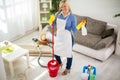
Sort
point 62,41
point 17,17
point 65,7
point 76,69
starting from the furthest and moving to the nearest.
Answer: point 17,17 < point 76,69 < point 62,41 < point 65,7

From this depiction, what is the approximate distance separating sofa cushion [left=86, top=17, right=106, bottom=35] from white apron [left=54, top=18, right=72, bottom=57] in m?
1.13

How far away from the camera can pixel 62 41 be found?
3109mm

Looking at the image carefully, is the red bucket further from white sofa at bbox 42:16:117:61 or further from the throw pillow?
the throw pillow

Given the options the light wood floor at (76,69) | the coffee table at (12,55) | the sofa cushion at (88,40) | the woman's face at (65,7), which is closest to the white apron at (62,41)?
the woman's face at (65,7)

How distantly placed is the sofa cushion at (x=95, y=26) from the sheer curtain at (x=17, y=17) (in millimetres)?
1341

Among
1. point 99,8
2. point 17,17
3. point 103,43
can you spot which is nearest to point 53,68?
point 103,43

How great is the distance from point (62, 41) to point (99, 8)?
1.57m

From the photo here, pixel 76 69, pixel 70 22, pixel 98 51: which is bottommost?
pixel 76 69

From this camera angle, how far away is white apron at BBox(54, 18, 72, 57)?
3.03 meters

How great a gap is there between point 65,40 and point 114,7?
1573 mm

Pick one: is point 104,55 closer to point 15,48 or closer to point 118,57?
point 118,57

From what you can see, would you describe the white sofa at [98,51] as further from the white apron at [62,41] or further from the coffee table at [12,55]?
the coffee table at [12,55]

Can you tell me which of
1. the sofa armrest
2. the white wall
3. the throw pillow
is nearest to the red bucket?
the sofa armrest

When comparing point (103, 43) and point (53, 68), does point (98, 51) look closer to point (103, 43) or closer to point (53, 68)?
point (103, 43)
